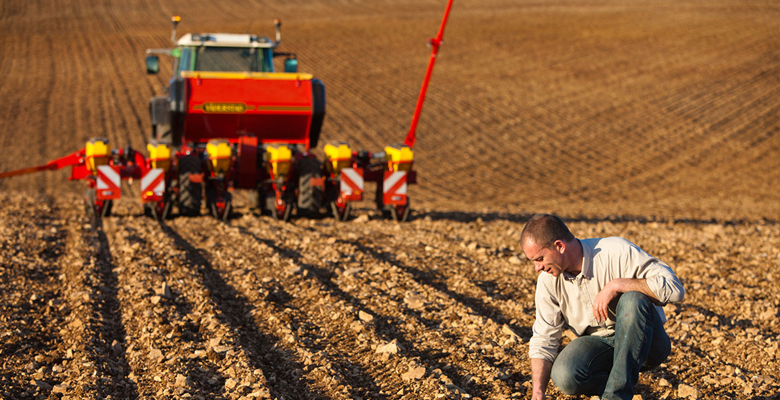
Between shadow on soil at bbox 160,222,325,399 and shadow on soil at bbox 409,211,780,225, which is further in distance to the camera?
shadow on soil at bbox 409,211,780,225

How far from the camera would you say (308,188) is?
9523 millimetres

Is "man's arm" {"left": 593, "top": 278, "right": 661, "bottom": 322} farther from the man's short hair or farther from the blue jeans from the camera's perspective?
the man's short hair

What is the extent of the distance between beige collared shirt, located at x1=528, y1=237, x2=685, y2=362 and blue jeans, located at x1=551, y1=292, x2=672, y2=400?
0.26 ft

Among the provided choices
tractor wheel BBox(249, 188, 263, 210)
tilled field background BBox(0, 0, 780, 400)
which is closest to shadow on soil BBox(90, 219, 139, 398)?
tilled field background BBox(0, 0, 780, 400)

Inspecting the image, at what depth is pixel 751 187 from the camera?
14.9 meters

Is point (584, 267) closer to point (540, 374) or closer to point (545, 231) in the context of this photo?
point (545, 231)

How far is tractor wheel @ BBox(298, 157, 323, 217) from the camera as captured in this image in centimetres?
954

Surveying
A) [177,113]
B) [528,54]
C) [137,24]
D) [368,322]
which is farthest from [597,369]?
[137,24]

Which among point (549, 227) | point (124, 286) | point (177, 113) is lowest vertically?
point (124, 286)

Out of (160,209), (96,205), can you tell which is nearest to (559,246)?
(160,209)

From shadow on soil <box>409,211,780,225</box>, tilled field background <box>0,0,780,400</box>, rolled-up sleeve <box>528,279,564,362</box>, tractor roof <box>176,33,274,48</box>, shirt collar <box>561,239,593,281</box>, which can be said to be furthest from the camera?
tractor roof <box>176,33,274,48</box>

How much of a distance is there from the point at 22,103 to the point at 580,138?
15328 millimetres

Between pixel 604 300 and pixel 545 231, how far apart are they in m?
0.42

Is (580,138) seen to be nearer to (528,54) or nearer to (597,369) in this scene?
(528,54)
